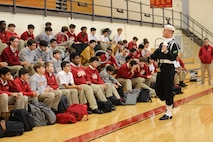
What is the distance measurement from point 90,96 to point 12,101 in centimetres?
196

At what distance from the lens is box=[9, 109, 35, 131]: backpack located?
618 centimetres

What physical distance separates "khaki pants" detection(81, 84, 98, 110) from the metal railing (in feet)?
10.7

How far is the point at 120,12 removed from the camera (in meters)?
16.0

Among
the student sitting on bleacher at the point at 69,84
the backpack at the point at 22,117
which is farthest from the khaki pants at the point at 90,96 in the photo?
the backpack at the point at 22,117

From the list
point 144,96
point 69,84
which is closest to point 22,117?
point 69,84

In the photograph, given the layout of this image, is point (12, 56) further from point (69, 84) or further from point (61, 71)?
point (69, 84)

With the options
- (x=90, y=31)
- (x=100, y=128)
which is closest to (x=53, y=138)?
(x=100, y=128)

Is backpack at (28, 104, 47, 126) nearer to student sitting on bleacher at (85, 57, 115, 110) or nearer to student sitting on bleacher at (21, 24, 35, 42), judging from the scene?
student sitting on bleacher at (85, 57, 115, 110)

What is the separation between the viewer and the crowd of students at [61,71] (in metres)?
6.66

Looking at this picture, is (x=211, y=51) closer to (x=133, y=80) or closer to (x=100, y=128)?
(x=133, y=80)

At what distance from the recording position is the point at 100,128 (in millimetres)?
6207

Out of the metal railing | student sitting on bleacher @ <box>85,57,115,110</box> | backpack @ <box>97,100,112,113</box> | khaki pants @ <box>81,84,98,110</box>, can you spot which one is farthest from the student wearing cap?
the metal railing

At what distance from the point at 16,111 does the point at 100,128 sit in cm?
147

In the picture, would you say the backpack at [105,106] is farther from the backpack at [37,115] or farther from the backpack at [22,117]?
the backpack at [22,117]
